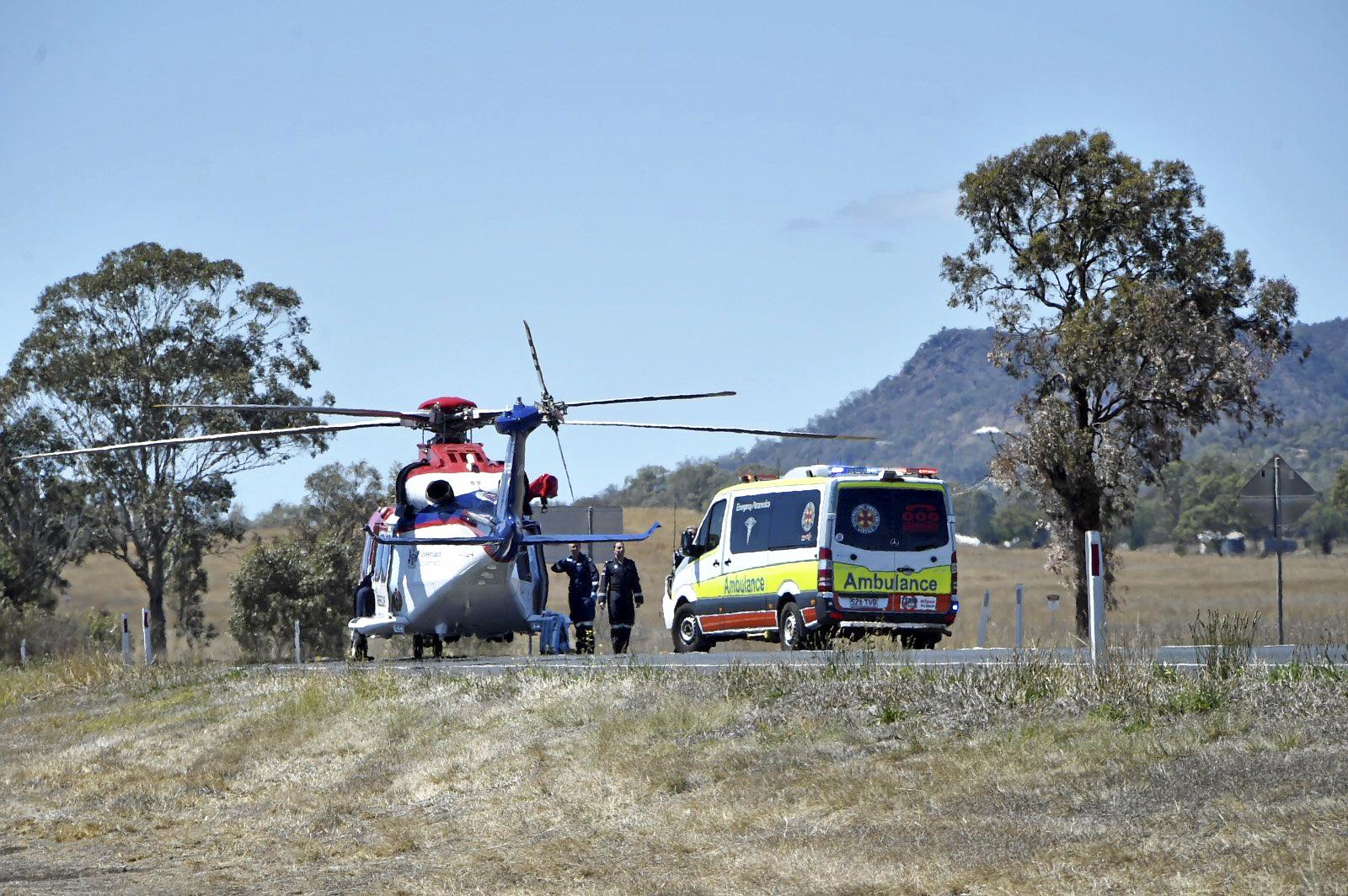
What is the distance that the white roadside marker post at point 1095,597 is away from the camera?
12492mm

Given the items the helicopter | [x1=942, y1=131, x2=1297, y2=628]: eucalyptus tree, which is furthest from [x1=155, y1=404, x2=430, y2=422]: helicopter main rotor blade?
[x1=942, y1=131, x2=1297, y2=628]: eucalyptus tree

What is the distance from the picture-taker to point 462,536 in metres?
25.1

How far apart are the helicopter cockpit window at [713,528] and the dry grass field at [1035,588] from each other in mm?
15304

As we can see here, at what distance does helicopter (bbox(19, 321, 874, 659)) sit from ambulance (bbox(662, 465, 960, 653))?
1.40 metres

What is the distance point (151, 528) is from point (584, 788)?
36.2 m

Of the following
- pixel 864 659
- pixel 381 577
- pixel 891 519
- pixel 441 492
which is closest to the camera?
pixel 864 659

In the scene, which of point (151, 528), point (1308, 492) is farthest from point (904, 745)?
point (151, 528)

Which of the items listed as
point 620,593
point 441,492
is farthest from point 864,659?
point 620,593

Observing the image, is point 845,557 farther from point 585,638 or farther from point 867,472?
point 585,638

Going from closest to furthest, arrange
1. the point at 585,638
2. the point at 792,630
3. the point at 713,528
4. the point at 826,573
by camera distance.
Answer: the point at 826,573
the point at 792,630
the point at 713,528
the point at 585,638

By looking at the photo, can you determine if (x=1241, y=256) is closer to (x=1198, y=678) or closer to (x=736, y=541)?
(x=736, y=541)

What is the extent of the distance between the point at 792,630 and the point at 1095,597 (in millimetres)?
10193

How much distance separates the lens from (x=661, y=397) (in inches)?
875

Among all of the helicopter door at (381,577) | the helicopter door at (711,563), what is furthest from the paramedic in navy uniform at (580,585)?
the helicopter door at (381,577)
